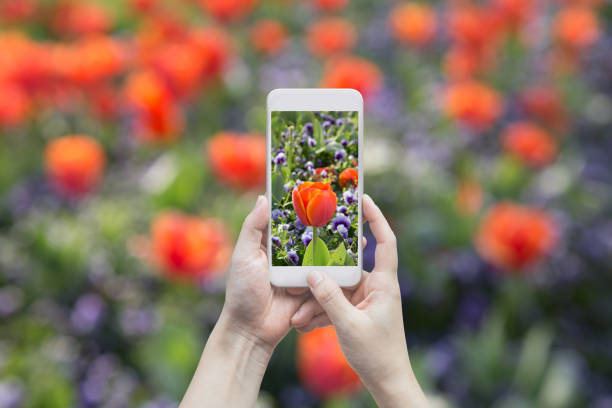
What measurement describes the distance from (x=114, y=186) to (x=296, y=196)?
1.03 m

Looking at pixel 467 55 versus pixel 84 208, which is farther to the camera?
pixel 467 55

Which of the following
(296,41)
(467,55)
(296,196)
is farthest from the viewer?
(296,41)

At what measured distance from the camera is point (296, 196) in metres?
0.55

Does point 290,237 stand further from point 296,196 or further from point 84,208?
point 84,208

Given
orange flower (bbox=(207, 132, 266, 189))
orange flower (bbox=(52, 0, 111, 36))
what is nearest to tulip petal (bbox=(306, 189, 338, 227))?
orange flower (bbox=(207, 132, 266, 189))

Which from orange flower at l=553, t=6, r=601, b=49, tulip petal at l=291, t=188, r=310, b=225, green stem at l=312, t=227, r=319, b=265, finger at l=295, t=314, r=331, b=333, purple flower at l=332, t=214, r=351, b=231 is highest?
orange flower at l=553, t=6, r=601, b=49

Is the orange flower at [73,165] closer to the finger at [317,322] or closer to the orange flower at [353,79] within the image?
the orange flower at [353,79]

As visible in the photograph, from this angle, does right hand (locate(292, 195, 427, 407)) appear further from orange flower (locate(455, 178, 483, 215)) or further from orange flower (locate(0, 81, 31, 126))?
orange flower (locate(0, 81, 31, 126))

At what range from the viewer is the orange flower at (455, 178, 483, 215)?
1273 millimetres

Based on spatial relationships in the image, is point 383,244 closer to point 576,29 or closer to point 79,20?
point 576,29

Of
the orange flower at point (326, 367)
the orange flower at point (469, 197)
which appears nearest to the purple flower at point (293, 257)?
the orange flower at point (326, 367)

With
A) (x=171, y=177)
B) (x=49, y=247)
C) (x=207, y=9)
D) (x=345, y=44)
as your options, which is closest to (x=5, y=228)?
(x=49, y=247)

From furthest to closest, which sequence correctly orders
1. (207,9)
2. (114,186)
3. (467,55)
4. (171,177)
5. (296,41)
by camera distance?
(296,41) → (207,9) → (467,55) → (114,186) → (171,177)

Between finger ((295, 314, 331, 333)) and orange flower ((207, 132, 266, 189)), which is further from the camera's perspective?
orange flower ((207, 132, 266, 189))
